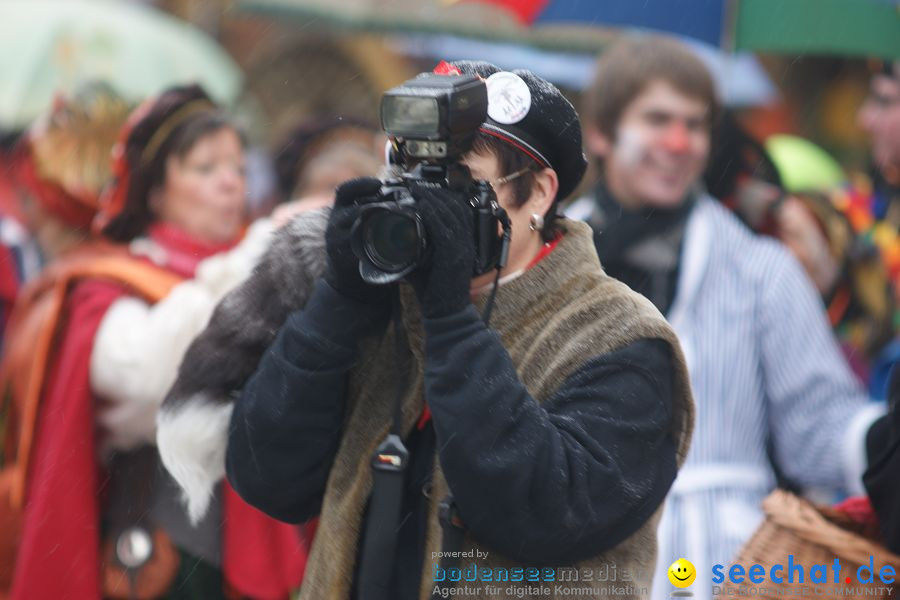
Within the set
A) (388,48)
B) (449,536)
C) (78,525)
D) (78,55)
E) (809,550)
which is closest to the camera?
(449,536)

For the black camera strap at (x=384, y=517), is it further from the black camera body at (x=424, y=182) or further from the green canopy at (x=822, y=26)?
the green canopy at (x=822, y=26)

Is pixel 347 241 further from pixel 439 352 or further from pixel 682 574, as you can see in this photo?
pixel 682 574

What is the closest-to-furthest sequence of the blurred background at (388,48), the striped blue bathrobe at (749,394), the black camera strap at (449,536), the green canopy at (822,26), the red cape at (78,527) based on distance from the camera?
the black camera strap at (449,536) < the red cape at (78,527) < the striped blue bathrobe at (749,394) < the green canopy at (822,26) < the blurred background at (388,48)

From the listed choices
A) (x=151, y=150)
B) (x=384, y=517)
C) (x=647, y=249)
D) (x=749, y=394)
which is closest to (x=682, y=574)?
(x=749, y=394)

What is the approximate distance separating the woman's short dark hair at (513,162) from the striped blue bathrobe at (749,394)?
1669 millimetres

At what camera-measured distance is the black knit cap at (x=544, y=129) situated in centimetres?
217

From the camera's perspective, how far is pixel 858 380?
16.4 feet

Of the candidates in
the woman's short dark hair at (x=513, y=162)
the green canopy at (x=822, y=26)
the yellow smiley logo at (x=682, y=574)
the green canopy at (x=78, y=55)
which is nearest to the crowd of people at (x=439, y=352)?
the woman's short dark hair at (x=513, y=162)

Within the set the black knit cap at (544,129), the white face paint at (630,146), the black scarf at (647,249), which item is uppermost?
the black knit cap at (544,129)

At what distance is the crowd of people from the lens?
208cm

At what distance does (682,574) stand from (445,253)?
5.52 feet

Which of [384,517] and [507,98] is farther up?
[507,98]

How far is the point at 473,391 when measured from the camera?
6.52ft

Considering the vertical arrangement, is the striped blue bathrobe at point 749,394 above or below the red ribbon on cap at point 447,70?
below
